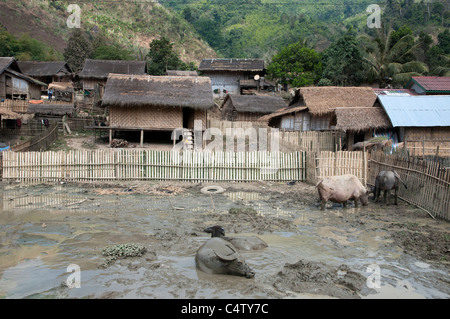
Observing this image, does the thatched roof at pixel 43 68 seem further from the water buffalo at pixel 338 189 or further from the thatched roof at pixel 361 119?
the water buffalo at pixel 338 189

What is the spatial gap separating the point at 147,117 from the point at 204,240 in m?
14.7

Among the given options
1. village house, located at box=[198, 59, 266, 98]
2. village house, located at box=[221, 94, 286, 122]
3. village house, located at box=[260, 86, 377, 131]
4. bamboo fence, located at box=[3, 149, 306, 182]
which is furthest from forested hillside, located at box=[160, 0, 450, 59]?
bamboo fence, located at box=[3, 149, 306, 182]

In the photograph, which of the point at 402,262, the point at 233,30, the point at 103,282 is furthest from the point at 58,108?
the point at 233,30

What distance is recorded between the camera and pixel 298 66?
120 feet

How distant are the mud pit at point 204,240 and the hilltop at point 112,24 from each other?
43317 millimetres

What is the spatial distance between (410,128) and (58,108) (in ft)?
74.1

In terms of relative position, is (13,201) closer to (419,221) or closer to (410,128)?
(419,221)

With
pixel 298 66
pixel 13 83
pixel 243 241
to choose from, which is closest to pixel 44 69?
pixel 13 83

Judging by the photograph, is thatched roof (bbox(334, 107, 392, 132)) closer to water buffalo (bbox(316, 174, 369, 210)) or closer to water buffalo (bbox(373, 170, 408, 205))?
water buffalo (bbox(373, 170, 408, 205))

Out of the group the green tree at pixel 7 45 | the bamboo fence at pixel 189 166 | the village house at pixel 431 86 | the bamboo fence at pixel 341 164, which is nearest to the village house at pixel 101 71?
the green tree at pixel 7 45

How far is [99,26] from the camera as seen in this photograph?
57312 millimetres

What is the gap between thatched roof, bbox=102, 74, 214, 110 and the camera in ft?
69.4

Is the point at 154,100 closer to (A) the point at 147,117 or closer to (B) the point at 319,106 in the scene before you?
(A) the point at 147,117

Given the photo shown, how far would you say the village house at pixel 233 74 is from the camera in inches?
1518
